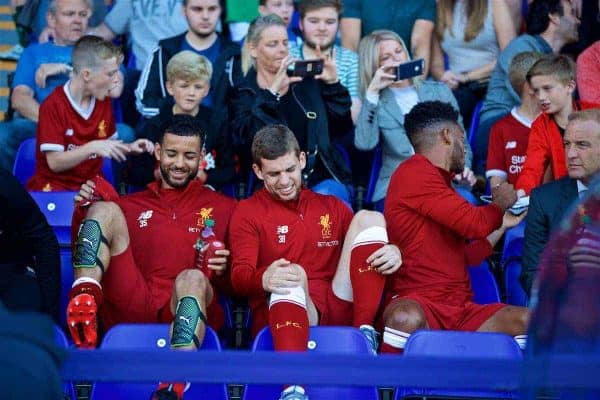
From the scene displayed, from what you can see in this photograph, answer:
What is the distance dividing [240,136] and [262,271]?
1.18 m

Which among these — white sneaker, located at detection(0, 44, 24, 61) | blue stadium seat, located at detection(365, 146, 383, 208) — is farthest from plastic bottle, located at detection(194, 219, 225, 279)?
white sneaker, located at detection(0, 44, 24, 61)

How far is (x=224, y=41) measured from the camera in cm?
700

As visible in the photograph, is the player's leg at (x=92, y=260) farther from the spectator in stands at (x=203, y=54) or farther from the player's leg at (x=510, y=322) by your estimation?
the player's leg at (x=510, y=322)

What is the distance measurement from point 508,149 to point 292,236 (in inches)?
57.3

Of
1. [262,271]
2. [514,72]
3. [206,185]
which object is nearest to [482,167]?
[514,72]

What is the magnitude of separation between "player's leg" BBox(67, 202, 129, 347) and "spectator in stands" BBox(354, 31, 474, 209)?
61.9 inches

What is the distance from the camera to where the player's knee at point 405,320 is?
5070mm

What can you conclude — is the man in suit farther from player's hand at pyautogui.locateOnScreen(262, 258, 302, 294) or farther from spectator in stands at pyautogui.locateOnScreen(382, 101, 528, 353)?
player's hand at pyautogui.locateOnScreen(262, 258, 302, 294)

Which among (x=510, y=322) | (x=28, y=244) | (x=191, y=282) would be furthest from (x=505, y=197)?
(x=28, y=244)

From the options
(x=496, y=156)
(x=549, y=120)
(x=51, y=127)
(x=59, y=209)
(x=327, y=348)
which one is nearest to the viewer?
(x=327, y=348)

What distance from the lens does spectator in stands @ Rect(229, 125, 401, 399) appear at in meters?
5.19

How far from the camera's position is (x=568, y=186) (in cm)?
543

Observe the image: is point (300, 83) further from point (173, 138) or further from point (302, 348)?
point (302, 348)

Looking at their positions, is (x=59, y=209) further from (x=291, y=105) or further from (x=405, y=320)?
(x=405, y=320)
